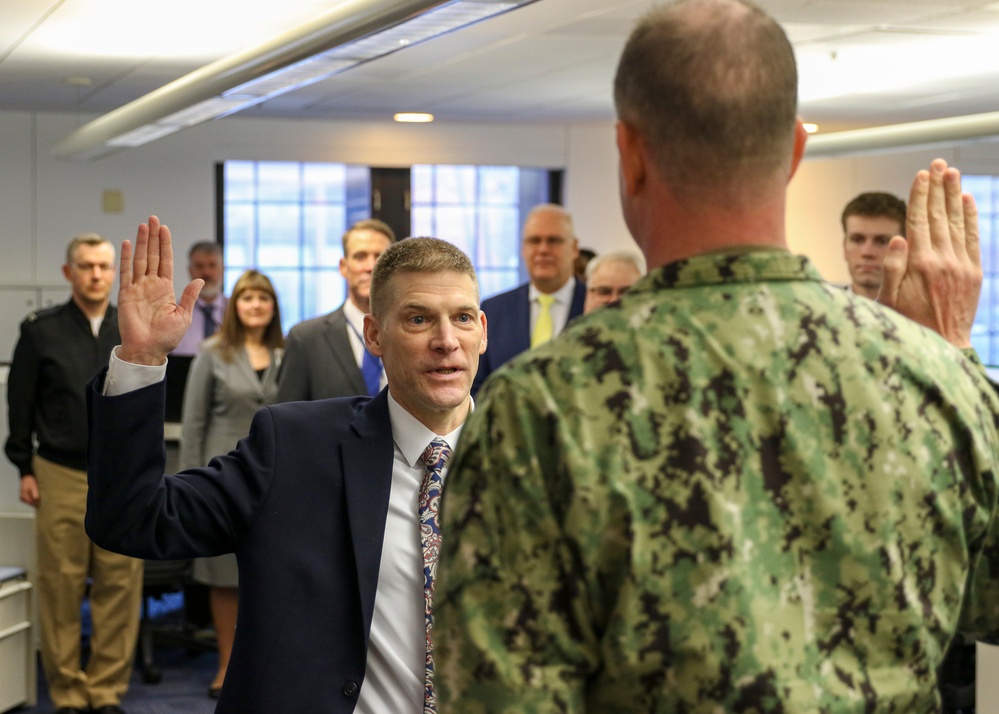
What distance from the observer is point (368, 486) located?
1.73 m

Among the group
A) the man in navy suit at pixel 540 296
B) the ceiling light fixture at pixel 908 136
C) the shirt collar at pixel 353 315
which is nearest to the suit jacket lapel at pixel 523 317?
the man in navy suit at pixel 540 296

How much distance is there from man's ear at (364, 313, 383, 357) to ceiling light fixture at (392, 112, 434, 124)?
6.67m

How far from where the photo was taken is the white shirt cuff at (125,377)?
154 cm

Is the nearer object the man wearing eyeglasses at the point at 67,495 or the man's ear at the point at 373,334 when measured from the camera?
the man's ear at the point at 373,334

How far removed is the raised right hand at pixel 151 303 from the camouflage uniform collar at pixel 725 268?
0.75 m

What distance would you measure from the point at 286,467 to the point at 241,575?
0.17 m

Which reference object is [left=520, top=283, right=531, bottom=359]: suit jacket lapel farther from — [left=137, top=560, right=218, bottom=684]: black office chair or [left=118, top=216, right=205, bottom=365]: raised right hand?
[left=118, top=216, right=205, bottom=365]: raised right hand

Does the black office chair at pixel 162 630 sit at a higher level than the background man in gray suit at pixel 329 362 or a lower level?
lower

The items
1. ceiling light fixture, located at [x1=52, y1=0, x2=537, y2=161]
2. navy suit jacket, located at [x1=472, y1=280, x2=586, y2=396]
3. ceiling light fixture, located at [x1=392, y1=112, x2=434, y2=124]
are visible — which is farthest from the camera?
ceiling light fixture, located at [x1=392, y1=112, x2=434, y2=124]

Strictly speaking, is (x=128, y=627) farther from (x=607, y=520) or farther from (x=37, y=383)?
(x=607, y=520)

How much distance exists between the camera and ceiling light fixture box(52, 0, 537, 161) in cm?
359

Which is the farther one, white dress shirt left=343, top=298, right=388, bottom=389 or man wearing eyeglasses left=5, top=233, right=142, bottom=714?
man wearing eyeglasses left=5, top=233, right=142, bottom=714

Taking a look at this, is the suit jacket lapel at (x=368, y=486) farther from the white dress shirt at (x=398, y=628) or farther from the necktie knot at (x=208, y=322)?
the necktie knot at (x=208, y=322)

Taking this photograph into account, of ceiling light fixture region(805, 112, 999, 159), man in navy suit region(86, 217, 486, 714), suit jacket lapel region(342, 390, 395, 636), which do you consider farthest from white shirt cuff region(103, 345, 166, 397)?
ceiling light fixture region(805, 112, 999, 159)
